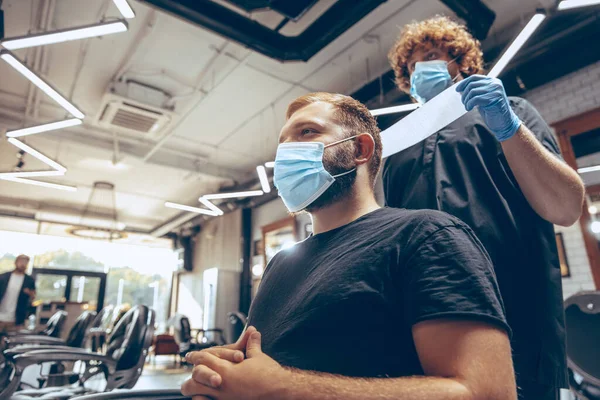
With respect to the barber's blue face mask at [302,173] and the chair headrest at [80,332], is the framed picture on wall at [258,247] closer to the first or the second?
the chair headrest at [80,332]

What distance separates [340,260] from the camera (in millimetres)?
845

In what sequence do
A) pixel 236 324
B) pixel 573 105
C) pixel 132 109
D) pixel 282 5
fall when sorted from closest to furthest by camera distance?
pixel 282 5, pixel 573 105, pixel 132 109, pixel 236 324

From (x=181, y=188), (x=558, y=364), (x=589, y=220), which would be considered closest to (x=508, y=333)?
(x=558, y=364)

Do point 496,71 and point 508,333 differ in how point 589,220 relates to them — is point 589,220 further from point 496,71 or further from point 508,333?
point 508,333

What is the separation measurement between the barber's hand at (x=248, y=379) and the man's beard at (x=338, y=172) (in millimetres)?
497

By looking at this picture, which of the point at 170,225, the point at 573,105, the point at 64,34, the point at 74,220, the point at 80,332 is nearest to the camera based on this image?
the point at 64,34

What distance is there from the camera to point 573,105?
3.94m

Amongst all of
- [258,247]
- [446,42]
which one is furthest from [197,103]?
[446,42]

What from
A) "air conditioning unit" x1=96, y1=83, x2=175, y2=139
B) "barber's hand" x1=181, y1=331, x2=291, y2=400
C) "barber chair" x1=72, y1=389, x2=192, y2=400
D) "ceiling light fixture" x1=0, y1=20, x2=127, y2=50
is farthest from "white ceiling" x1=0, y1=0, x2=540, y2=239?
"barber's hand" x1=181, y1=331, x2=291, y2=400

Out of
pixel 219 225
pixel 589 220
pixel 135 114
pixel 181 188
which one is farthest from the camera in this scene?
pixel 219 225

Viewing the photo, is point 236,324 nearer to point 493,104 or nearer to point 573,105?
point 573,105

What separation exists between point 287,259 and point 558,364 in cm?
72

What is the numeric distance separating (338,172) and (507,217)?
18.5 inches

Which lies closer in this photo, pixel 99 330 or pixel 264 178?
pixel 264 178
